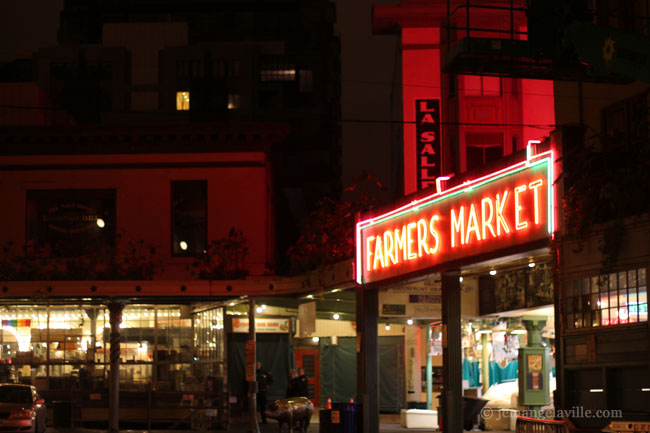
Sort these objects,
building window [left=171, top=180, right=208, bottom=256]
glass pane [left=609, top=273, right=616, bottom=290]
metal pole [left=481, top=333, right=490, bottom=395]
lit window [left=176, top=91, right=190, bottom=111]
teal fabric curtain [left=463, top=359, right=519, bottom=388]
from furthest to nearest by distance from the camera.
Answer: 1. lit window [left=176, top=91, right=190, bottom=111]
2. teal fabric curtain [left=463, top=359, right=519, bottom=388]
3. building window [left=171, top=180, right=208, bottom=256]
4. metal pole [left=481, top=333, right=490, bottom=395]
5. glass pane [left=609, top=273, right=616, bottom=290]

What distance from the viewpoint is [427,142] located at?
1326 inches

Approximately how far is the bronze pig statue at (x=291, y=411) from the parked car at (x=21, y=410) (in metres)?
6.57

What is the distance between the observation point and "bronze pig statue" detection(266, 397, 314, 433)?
939 inches

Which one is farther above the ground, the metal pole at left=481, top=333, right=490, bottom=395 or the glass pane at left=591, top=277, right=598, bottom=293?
the glass pane at left=591, top=277, right=598, bottom=293

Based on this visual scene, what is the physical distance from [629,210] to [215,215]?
868 inches

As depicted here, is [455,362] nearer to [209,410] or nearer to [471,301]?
[471,301]

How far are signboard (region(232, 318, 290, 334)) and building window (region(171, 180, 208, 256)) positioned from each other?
2932mm

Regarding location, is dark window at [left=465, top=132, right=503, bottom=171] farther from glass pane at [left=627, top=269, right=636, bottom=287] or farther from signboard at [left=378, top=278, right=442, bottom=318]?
glass pane at [left=627, top=269, right=636, bottom=287]

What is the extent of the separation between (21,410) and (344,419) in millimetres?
9153

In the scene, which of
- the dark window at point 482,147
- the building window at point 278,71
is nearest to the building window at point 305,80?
the building window at point 278,71

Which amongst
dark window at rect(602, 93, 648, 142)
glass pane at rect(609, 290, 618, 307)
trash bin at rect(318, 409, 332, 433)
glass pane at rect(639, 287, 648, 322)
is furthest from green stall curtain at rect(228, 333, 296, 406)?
glass pane at rect(639, 287, 648, 322)

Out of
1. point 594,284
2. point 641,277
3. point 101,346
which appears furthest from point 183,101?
point 641,277

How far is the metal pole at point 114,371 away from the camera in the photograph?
27609 mm

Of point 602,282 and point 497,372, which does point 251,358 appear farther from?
point 602,282
